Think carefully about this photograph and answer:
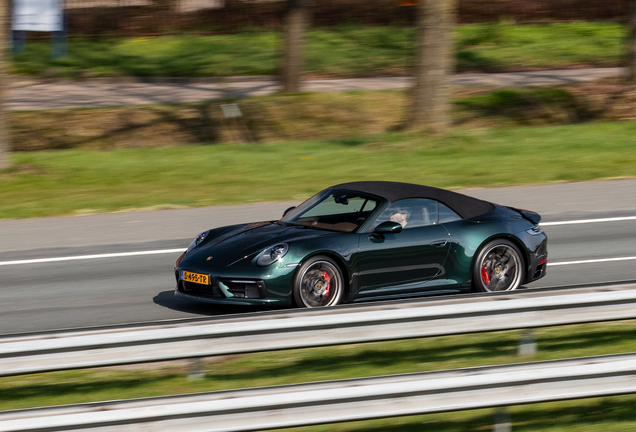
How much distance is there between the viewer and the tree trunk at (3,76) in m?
16.9

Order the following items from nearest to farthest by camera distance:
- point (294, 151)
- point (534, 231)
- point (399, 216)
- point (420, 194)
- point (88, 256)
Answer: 1. point (399, 216)
2. point (420, 194)
3. point (534, 231)
4. point (88, 256)
5. point (294, 151)

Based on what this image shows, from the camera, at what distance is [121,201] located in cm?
1480

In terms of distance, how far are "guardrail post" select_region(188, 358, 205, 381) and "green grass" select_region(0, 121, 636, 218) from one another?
8.14m

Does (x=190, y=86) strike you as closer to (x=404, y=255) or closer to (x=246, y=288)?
(x=404, y=255)

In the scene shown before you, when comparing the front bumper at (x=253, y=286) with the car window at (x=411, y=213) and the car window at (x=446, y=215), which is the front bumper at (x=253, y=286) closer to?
the car window at (x=411, y=213)

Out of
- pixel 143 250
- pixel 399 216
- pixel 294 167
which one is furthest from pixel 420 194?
pixel 294 167

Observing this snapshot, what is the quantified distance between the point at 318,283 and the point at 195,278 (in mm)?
1162

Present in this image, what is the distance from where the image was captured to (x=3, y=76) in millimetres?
17141

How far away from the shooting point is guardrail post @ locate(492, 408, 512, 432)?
4848mm

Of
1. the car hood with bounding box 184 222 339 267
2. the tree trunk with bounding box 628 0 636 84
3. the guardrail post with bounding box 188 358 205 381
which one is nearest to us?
the guardrail post with bounding box 188 358 205 381

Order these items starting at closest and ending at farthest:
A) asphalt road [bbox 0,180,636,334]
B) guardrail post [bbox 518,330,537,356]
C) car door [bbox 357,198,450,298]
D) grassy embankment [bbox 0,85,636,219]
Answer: guardrail post [bbox 518,330,537,356] < car door [bbox 357,198,450,298] < asphalt road [bbox 0,180,636,334] < grassy embankment [bbox 0,85,636,219]

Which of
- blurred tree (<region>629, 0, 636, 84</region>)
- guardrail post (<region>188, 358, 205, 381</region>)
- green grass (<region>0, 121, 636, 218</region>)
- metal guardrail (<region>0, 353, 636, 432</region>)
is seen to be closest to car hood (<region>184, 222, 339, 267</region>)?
guardrail post (<region>188, 358, 205, 381</region>)

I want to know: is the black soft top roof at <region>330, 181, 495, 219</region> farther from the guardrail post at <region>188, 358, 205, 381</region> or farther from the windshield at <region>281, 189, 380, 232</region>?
the guardrail post at <region>188, 358, 205, 381</region>

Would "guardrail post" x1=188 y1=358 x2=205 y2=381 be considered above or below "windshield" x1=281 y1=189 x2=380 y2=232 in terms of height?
below
